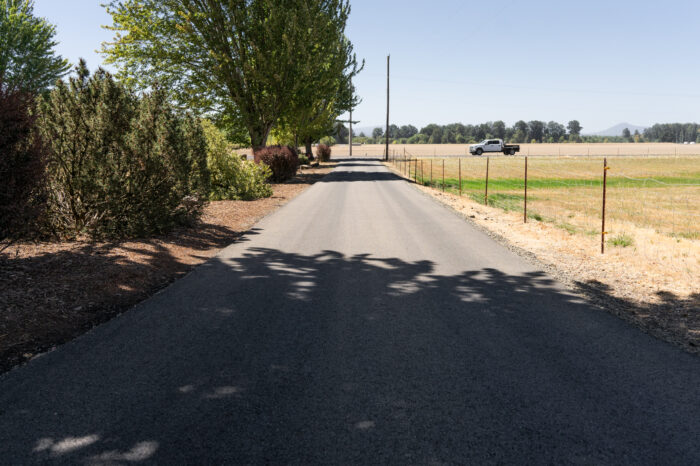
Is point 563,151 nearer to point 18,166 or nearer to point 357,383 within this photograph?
point 18,166

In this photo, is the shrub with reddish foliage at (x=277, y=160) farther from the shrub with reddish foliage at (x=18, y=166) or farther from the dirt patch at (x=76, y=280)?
the shrub with reddish foliage at (x=18, y=166)

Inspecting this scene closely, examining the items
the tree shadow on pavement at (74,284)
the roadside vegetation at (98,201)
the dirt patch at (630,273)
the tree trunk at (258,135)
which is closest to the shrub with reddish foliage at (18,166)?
the roadside vegetation at (98,201)

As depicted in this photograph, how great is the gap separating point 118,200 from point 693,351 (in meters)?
9.73

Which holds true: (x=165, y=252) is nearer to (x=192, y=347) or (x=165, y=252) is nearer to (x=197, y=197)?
(x=197, y=197)

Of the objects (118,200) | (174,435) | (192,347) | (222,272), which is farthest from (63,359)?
(118,200)

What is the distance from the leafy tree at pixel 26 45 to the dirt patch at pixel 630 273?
135 feet

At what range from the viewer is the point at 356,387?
3967mm

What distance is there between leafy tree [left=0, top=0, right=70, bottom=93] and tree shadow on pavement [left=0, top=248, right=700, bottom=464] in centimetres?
4215

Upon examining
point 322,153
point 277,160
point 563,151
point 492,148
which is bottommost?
point 277,160

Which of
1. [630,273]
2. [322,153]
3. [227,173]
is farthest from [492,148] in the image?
[630,273]

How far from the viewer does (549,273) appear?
8.02 m

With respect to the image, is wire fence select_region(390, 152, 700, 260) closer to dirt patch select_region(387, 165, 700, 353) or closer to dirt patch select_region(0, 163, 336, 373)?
dirt patch select_region(387, 165, 700, 353)

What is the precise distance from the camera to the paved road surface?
3145mm

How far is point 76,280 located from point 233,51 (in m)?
24.0
